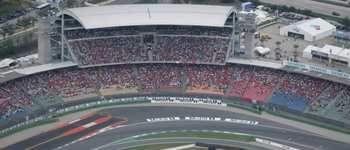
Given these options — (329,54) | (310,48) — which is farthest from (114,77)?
(329,54)

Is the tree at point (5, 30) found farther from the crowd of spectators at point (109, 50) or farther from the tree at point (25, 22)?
the crowd of spectators at point (109, 50)

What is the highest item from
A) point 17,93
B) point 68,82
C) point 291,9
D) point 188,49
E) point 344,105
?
point 291,9

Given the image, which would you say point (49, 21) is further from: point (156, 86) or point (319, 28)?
point (319, 28)

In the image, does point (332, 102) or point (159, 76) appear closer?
point (332, 102)

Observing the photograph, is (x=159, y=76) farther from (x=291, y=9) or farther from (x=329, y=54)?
(x=291, y=9)

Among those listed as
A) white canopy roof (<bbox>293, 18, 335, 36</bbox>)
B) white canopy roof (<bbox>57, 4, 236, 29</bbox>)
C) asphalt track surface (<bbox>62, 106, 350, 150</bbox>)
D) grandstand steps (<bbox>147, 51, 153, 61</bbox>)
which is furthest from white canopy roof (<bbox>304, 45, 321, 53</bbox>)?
grandstand steps (<bbox>147, 51, 153, 61</bbox>)

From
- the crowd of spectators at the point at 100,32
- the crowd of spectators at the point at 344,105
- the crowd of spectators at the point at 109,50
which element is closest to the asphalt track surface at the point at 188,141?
the crowd of spectators at the point at 344,105

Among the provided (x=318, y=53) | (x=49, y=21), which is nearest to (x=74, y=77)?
(x=49, y=21)

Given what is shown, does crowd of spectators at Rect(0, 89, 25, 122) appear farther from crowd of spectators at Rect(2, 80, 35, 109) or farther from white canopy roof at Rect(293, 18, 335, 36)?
white canopy roof at Rect(293, 18, 335, 36)
